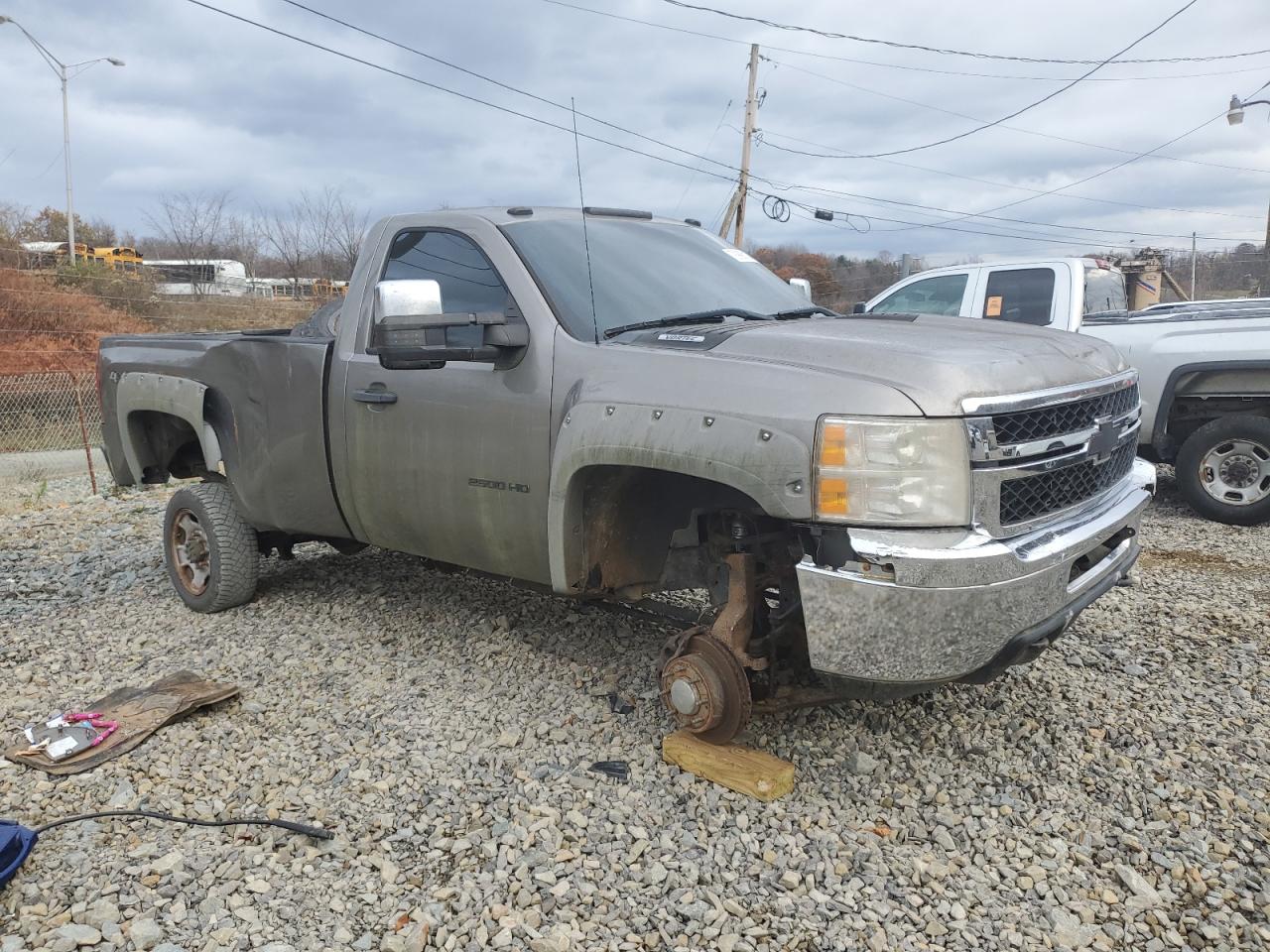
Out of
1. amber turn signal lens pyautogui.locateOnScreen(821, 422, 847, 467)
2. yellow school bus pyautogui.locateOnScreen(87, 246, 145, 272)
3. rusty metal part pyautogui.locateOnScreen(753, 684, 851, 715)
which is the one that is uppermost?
yellow school bus pyautogui.locateOnScreen(87, 246, 145, 272)

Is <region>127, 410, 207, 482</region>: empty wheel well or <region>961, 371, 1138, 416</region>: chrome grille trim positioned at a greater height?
<region>961, 371, 1138, 416</region>: chrome grille trim

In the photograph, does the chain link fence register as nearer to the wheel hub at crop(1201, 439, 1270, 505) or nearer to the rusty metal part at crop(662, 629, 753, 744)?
the rusty metal part at crop(662, 629, 753, 744)

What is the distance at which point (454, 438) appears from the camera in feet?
12.2

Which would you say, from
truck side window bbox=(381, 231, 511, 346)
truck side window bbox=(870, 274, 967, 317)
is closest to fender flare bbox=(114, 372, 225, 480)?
truck side window bbox=(381, 231, 511, 346)

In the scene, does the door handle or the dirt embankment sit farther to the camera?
the dirt embankment

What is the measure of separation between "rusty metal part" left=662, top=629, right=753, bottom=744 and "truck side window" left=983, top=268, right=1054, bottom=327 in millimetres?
5488

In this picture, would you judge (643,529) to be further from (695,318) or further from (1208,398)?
(1208,398)

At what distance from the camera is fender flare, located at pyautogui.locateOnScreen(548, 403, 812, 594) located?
8.77 feet

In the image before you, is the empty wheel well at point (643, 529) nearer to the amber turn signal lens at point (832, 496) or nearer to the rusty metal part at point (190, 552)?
the amber turn signal lens at point (832, 496)

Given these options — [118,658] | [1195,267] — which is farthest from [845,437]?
[1195,267]

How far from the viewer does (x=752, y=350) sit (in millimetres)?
3018

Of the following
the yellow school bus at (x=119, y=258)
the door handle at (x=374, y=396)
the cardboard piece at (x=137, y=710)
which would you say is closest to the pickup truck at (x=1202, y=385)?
the door handle at (x=374, y=396)

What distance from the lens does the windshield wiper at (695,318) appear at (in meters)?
3.50

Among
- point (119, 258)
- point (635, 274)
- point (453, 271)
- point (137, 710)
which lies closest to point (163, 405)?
point (137, 710)
